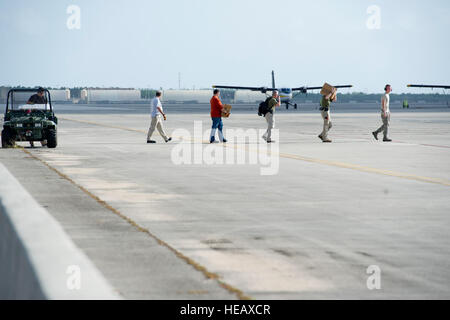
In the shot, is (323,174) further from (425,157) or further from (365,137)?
(365,137)

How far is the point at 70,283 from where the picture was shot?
16.0 feet

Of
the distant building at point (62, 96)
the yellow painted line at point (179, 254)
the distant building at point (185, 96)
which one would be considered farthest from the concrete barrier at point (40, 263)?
the distant building at point (62, 96)

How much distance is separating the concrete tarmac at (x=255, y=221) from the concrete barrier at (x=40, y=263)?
701 mm

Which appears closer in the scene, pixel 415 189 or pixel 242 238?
pixel 242 238

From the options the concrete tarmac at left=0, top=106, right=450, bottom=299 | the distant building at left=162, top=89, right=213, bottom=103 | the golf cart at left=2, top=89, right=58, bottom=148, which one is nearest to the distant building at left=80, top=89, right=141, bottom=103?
the distant building at left=162, top=89, right=213, bottom=103

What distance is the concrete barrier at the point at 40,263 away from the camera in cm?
479

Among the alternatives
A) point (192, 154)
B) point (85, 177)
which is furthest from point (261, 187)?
point (192, 154)

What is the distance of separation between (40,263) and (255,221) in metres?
5.10

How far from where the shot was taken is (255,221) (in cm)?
1009

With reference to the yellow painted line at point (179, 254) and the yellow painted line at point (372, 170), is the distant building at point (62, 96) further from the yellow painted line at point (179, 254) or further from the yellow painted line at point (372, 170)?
the yellow painted line at point (179, 254)
